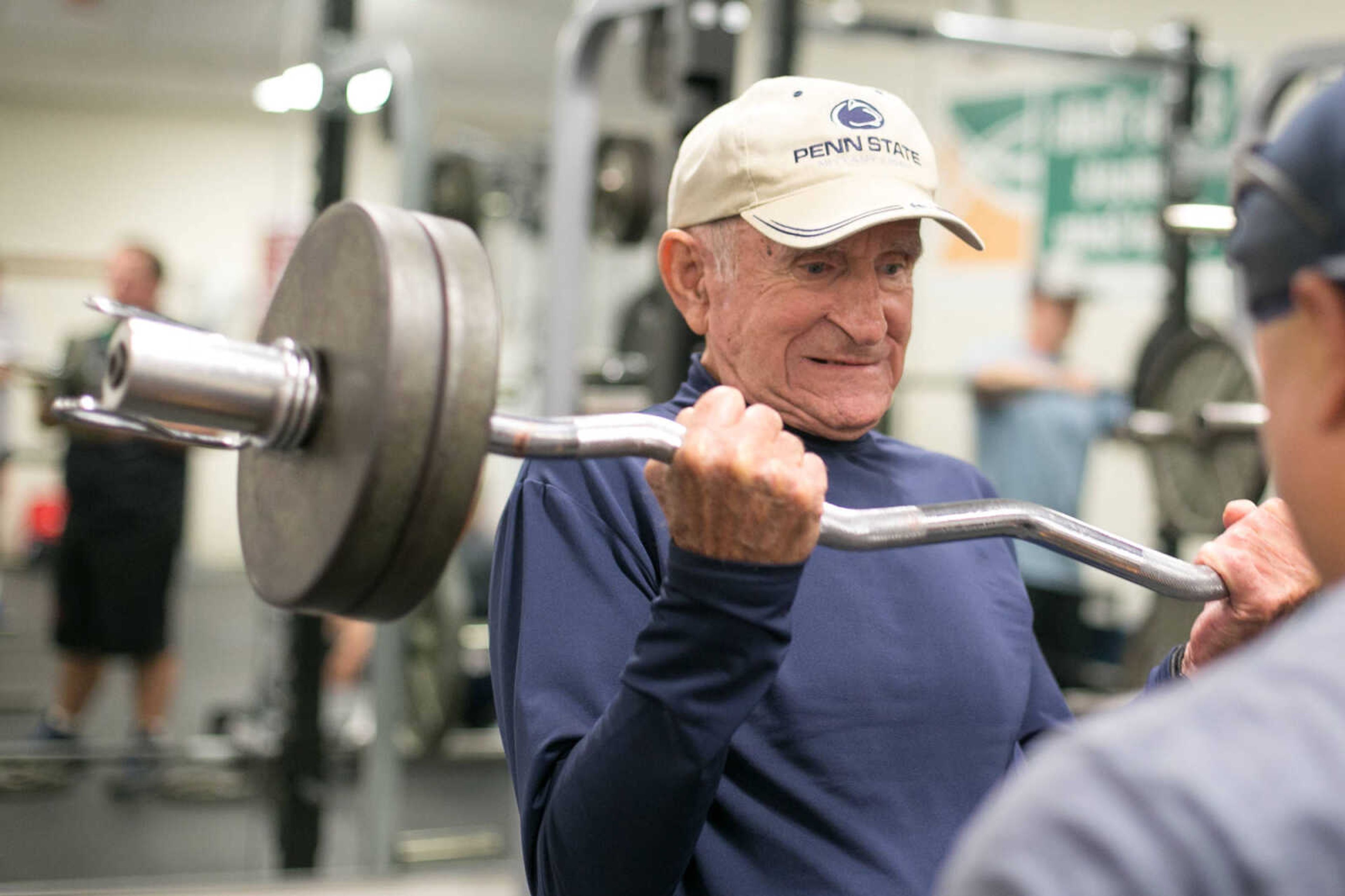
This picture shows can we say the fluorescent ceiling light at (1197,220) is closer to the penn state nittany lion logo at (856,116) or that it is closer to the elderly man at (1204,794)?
the penn state nittany lion logo at (856,116)

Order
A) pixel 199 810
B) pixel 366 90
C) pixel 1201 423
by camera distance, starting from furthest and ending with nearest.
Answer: pixel 199 810, pixel 1201 423, pixel 366 90

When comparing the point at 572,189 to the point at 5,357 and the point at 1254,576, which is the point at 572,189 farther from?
the point at 1254,576

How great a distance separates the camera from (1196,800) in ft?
1.55

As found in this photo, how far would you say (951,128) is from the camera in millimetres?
6312

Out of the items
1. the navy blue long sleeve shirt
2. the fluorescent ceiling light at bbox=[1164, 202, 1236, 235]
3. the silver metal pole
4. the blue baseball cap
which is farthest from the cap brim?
the fluorescent ceiling light at bbox=[1164, 202, 1236, 235]

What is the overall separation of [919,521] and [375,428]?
399 mm

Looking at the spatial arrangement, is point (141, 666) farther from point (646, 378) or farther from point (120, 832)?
point (646, 378)

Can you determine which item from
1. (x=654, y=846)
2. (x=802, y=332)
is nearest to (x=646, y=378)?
(x=802, y=332)

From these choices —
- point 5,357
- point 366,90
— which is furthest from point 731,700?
point 5,357

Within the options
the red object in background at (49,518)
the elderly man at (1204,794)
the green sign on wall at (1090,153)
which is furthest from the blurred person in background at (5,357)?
the elderly man at (1204,794)

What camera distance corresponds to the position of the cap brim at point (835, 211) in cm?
112

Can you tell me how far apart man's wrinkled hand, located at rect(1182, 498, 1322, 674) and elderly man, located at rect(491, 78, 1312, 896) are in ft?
0.12

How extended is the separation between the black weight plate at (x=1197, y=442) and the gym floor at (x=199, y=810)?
2.27 meters

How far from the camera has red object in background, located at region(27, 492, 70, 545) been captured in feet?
14.1
